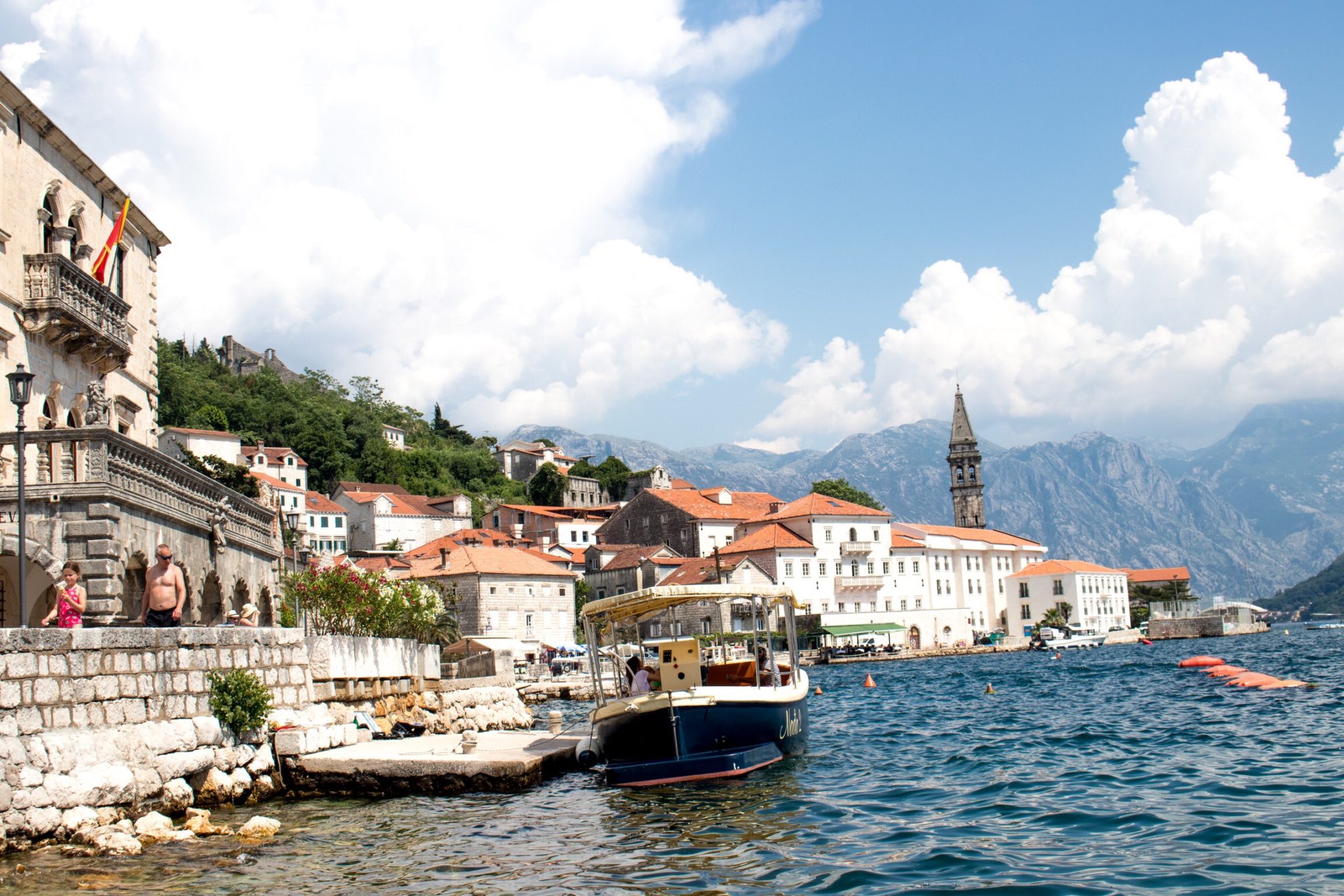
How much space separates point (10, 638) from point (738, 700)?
410 inches

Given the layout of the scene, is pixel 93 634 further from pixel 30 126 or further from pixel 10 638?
pixel 30 126

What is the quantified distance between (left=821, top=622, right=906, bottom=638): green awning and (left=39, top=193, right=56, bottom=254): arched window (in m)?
73.2

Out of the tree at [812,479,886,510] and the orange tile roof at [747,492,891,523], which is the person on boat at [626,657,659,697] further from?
the tree at [812,479,886,510]

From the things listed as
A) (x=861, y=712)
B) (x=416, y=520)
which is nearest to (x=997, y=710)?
(x=861, y=712)

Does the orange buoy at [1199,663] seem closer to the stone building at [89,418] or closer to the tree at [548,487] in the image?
the stone building at [89,418]

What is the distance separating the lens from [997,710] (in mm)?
33062

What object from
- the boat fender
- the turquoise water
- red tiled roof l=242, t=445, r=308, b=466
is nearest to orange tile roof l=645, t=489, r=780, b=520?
red tiled roof l=242, t=445, r=308, b=466

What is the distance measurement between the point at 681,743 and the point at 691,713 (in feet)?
1.62

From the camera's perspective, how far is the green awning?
8788 cm

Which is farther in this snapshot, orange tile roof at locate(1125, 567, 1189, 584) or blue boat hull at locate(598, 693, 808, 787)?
orange tile roof at locate(1125, 567, 1189, 584)

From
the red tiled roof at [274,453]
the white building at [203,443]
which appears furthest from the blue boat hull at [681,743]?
the red tiled roof at [274,453]

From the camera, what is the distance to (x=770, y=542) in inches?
3487

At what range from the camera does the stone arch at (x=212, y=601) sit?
67.7 ft

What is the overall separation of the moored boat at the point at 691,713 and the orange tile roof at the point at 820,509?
7099 cm
